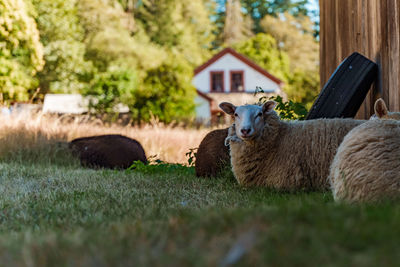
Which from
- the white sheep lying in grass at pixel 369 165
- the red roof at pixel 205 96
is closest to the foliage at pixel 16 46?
the red roof at pixel 205 96

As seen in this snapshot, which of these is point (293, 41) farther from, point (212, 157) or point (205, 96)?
point (212, 157)

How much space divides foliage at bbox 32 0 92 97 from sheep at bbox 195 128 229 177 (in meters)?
27.1

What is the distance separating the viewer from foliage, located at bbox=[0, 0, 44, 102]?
18984 mm

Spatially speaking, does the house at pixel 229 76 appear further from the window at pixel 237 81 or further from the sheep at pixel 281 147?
the sheep at pixel 281 147

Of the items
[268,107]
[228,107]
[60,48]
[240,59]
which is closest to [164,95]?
[60,48]

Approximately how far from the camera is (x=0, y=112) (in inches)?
465

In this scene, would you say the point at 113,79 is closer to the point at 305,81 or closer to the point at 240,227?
the point at 305,81

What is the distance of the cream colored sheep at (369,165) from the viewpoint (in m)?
3.50

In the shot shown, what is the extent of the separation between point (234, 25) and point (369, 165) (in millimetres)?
50823

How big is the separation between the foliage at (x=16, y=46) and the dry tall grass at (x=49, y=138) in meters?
3.86

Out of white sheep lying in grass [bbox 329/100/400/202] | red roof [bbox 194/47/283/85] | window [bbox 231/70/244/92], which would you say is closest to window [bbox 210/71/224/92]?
window [bbox 231/70/244/92]

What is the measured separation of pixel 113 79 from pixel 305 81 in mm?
17575

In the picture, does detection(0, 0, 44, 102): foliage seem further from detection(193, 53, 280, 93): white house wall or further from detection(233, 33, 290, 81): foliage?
detection(233, 33, 290, 81): foliage

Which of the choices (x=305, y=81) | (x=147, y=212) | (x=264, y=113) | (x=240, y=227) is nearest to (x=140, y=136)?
(x=264, y=113)
